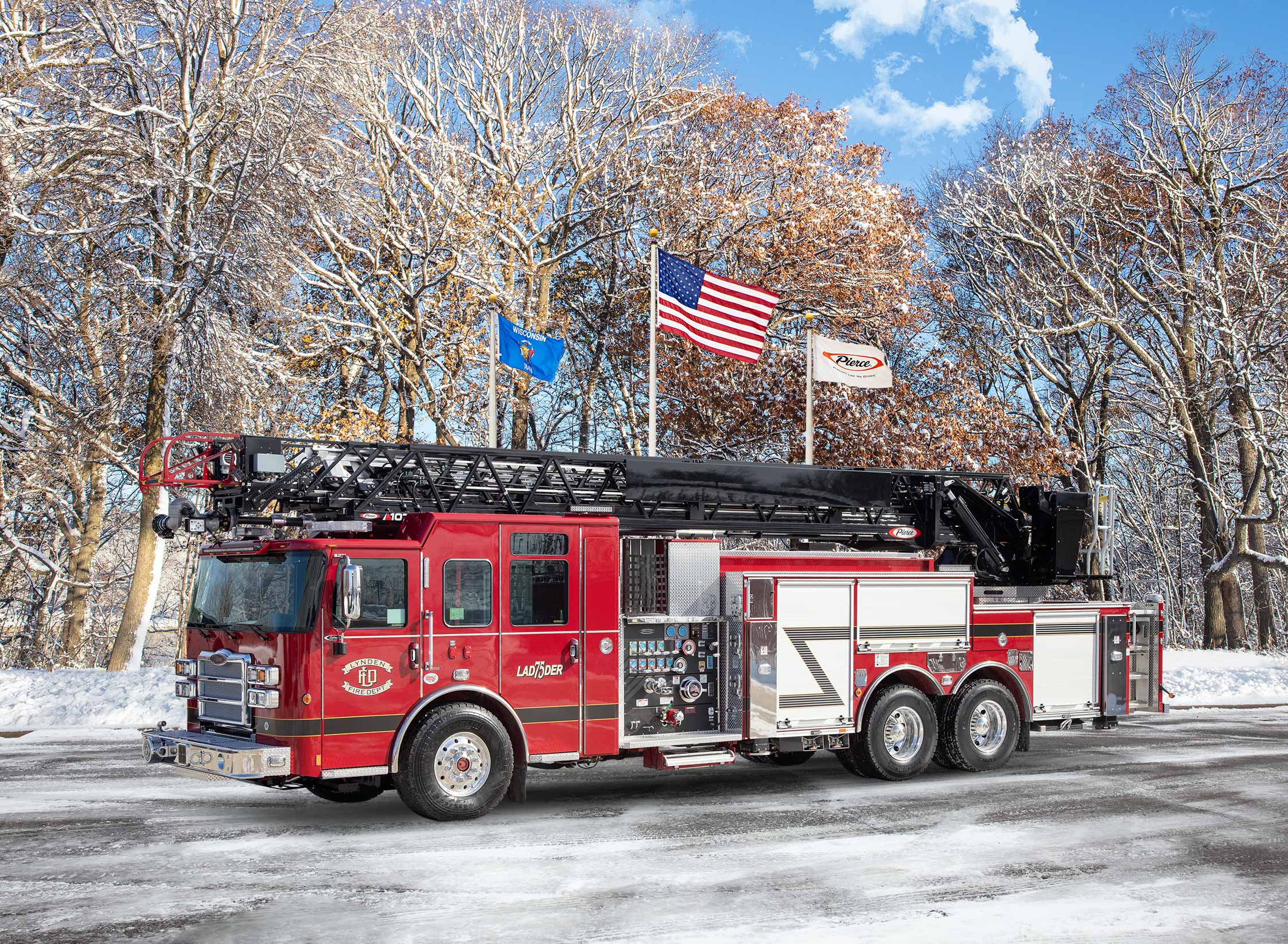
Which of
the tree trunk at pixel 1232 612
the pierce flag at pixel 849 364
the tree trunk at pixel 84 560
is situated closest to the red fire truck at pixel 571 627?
the pierce flag at pixel 849 364

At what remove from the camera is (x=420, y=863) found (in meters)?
8.83

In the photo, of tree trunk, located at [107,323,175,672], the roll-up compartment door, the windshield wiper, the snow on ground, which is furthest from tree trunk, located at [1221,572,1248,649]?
the windshield wiper

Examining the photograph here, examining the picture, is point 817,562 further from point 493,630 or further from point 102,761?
point 102,761

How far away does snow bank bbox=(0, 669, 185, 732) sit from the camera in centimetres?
1661

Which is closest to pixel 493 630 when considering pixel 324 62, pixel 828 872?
pixel 828 872

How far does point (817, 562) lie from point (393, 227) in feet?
59.2

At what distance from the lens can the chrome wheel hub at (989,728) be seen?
44.7 feet

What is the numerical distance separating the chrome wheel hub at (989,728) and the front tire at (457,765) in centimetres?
572

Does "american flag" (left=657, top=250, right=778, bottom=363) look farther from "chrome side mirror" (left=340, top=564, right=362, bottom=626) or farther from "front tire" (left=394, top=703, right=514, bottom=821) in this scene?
"chrome side mirror" (left=340, top=564, right=362, bottom=626)

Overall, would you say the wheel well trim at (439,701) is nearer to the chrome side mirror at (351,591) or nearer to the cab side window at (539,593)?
the cab side window at (539,593)

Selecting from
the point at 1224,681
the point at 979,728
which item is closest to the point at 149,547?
the point at 979,728

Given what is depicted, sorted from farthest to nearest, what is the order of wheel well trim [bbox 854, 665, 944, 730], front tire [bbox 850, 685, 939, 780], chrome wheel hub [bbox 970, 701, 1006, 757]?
chrome wheel hub [bbox 970, 701, 1006, 757]
front tire [bbox 850, 685, 939, 780]
wheel well trim [bbox 854, 665, 944, 730]

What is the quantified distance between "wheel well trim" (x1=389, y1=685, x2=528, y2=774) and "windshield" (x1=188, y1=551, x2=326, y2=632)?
1.12m

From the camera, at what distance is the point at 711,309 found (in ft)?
63.4
